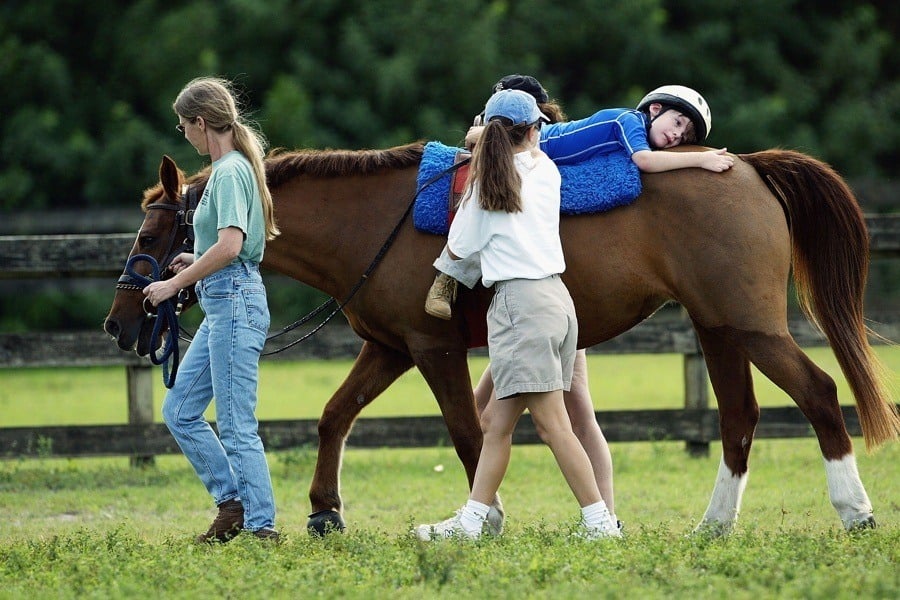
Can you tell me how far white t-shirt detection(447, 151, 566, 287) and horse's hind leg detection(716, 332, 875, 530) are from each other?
0.99 meters

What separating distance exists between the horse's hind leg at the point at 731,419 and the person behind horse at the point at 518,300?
→ 90 cm

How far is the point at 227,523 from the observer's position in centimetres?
484

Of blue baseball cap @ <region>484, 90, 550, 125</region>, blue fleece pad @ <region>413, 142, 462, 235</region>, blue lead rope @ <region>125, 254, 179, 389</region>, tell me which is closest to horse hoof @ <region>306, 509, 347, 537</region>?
blue lead rope @ <region>125, 254, 179, 389</region>

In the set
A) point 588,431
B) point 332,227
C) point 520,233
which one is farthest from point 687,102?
point 332,227

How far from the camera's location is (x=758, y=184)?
201 inches

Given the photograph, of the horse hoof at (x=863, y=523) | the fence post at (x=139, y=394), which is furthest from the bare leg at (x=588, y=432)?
the fence post at (x=139, y=394)

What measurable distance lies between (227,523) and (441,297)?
132 cm

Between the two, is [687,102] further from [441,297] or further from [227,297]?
[227,297]

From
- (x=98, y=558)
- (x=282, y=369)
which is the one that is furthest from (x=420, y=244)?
(x=282, y=369)

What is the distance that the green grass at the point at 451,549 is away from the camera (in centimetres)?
370

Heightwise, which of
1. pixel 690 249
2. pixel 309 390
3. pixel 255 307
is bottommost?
pixel 309 390

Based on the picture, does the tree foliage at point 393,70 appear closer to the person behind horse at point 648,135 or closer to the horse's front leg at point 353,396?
the horse's front leg at point 353,396

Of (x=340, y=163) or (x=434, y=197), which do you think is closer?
(x=434, y=197)

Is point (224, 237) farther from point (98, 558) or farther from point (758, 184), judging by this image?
point (758, 184)
